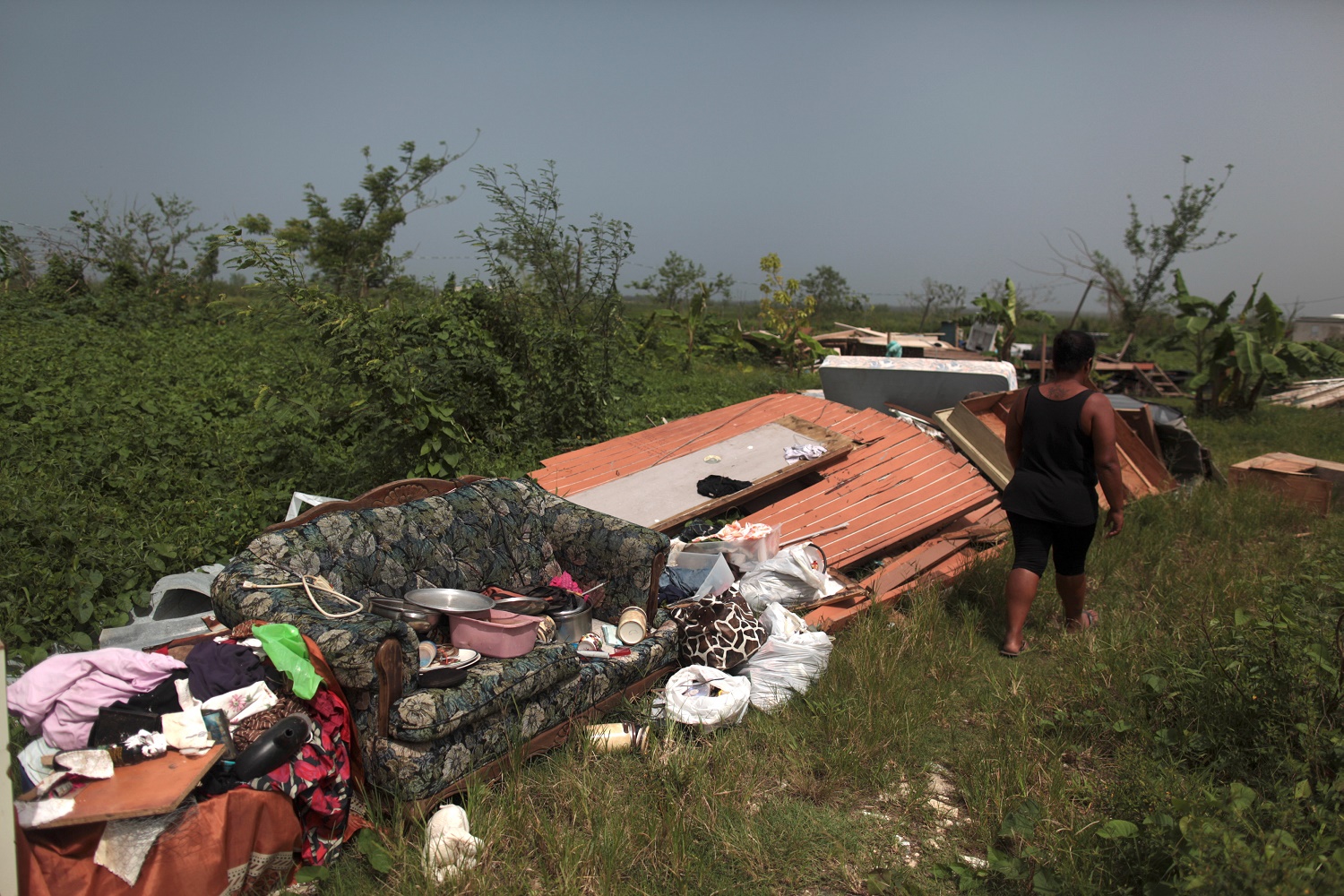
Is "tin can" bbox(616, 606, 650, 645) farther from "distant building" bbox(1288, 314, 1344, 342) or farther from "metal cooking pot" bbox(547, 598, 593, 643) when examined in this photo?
"distant building" bbox(1288, 314, 1344, 342)

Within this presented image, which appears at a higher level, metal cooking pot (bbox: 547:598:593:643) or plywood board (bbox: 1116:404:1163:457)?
plywood board (bbox: 1116:404:1163:457)

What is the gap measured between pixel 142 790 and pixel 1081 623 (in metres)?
4.87

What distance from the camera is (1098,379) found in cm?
1533

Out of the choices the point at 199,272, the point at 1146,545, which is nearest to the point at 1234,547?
the point at 1146,545

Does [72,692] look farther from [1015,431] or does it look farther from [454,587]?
[1015,431]

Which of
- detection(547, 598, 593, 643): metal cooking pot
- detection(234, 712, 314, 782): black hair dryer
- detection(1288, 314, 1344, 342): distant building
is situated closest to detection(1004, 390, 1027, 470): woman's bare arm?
detection(547, 598, 593, 643): metal cooking pot

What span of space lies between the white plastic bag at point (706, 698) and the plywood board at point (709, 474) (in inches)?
71.1

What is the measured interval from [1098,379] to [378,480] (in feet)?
45.6

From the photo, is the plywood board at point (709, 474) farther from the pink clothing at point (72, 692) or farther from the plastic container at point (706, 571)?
the pink clothing at point (72, 692)

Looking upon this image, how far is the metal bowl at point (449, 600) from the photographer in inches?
151

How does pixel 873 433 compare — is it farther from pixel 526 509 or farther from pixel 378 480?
pixel 378 480

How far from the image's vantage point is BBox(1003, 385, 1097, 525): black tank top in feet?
14.8

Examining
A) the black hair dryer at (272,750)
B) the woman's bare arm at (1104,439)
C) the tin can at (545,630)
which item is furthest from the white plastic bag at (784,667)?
the black hair dryer at (272,750)

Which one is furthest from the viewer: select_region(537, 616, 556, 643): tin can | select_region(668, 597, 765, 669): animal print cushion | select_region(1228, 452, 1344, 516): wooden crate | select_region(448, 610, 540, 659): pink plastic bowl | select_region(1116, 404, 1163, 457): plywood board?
select_region(1116, 404, 1163, 457): plywood board
